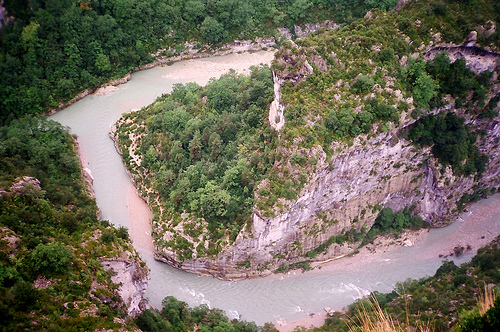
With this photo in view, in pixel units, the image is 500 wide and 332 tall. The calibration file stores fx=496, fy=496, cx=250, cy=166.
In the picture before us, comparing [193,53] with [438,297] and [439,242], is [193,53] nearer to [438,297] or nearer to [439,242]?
[439,242]

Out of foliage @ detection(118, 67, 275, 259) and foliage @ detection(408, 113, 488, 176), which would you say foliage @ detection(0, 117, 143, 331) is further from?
foliage @ detection(408, 113, 488, 176)

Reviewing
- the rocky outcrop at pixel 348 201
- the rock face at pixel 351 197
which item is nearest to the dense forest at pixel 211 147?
the rock face at pixel 351 197

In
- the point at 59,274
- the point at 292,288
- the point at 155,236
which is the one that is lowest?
the point at 292,288

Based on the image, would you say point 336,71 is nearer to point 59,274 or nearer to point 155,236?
point 155,236

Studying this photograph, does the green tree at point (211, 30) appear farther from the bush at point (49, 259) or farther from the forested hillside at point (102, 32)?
the bush at point (49, 259)

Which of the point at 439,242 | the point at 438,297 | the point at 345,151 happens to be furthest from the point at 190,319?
the point at 439,242

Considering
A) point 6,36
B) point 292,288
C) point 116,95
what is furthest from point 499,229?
point 6,36
